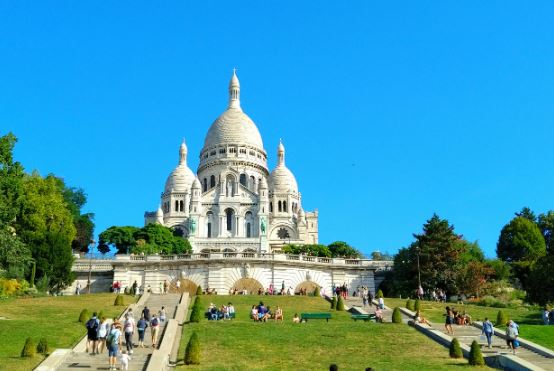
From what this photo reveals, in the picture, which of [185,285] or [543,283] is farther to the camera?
[185,285]

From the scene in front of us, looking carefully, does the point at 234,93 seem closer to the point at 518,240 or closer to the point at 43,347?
the point at 518,240

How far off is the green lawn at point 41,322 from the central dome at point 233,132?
7520 centimetres

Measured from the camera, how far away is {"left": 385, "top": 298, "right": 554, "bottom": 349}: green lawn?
27.6 metres

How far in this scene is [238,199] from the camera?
10381 centimetres

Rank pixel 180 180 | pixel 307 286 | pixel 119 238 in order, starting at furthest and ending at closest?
pixel 180 180
pixel 119 238
pixel 307 286

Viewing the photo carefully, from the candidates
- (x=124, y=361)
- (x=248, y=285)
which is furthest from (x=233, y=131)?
(x=124, y=361)

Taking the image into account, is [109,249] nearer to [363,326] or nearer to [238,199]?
[238,199]

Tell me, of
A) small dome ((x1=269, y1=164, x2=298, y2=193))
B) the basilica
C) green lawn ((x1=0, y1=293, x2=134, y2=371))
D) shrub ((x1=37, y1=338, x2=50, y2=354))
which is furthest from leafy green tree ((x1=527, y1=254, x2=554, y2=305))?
small dome ((x1=269, y1=164, x2=298, y2=193))

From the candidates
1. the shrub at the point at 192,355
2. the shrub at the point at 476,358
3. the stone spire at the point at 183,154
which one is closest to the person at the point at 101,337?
the shrub at the point at 192,355

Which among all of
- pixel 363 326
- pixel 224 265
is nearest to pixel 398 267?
pixel 224 265

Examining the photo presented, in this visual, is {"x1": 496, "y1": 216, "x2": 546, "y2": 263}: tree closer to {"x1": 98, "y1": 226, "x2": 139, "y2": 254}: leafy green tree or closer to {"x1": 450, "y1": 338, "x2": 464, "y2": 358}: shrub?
{"x1": 98, "y1": 226, "x2": 139, "y2": 254}: leafy green tree

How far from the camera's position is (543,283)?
3653 cm

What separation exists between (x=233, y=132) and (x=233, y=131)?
18cm

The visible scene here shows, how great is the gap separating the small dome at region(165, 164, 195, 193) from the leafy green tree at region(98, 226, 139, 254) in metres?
23.0
